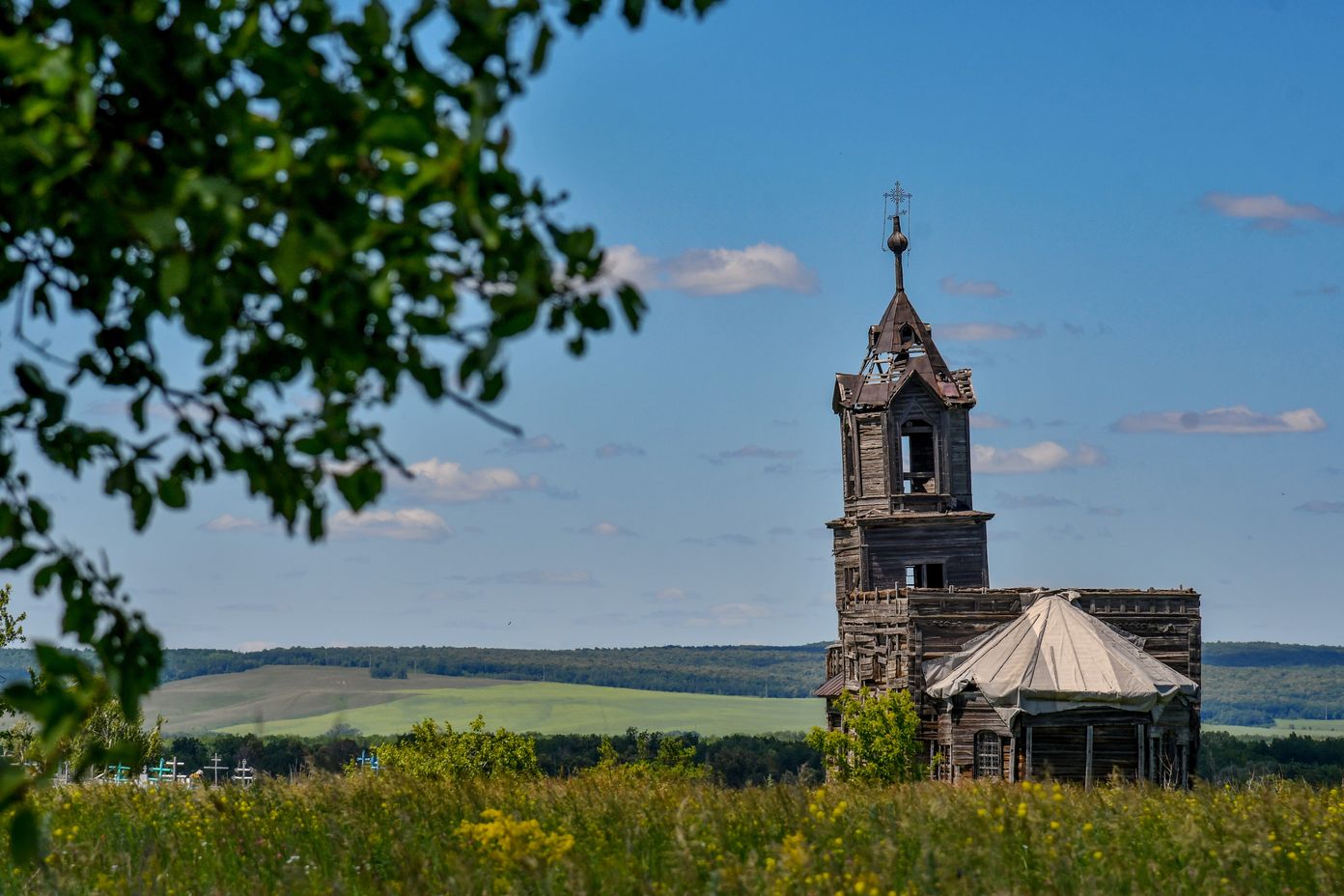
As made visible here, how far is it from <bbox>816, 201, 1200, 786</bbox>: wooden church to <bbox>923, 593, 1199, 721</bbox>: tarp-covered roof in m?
0.04

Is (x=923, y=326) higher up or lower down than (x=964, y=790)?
higher up

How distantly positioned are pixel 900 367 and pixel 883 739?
1485 cm

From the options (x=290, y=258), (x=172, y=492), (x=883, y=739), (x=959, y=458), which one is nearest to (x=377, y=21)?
(x=290, y=258)

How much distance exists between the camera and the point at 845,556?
172 feet

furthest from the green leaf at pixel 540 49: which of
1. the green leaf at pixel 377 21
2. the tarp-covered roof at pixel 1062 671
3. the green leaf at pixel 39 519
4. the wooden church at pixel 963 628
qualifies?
the tarp-covered roof at pixel 1062 671

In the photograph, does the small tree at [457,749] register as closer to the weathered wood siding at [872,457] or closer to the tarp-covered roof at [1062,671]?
the weathered wood siding at [872,457]

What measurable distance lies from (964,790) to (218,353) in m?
7.08

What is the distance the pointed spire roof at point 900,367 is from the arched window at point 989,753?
13.4 meters

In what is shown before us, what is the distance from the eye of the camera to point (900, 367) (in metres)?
52.8

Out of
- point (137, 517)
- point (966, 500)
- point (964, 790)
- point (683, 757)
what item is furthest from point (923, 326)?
point (137, 517)

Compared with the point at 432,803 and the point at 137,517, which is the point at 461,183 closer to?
the point at 137,517

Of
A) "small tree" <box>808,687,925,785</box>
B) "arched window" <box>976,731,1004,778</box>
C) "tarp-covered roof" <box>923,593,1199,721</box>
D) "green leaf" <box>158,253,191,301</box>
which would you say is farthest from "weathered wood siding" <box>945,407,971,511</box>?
"green leaf" <box>158,253,191,301</box>

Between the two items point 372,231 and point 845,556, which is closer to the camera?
point 372,231

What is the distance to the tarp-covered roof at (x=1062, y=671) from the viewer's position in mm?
41500
